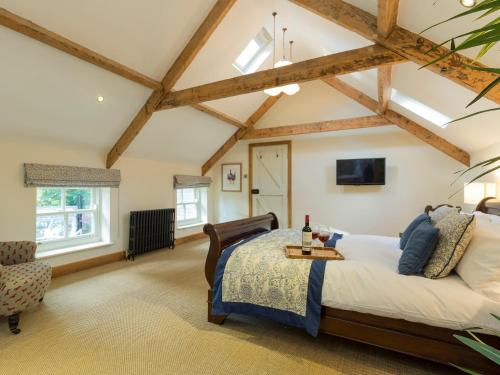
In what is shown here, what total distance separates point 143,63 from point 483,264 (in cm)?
407

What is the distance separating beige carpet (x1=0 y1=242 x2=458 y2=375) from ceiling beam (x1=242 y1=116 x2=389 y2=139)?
390 centimetres

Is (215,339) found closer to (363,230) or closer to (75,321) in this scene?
(75,321)

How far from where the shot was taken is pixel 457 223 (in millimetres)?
2021

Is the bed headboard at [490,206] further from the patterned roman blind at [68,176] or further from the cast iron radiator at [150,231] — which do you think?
the patterned roman blind at [68,176]

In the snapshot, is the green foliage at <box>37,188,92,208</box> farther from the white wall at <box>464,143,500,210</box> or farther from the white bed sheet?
the white wall at <box>464,143,500,210</box>

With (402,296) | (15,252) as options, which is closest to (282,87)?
(402,296)

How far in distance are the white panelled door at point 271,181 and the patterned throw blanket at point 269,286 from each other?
3778 millimetres

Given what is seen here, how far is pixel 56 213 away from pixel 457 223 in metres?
4.86

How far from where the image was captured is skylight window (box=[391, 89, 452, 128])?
12.3 ft

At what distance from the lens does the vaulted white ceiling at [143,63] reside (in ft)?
8.57

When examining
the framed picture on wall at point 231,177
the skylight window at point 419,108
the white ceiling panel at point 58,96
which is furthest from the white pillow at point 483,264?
the framed picture on wall at point 231,177

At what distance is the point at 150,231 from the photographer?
503 centimetres

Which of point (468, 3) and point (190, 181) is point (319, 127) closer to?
point (190, 181)

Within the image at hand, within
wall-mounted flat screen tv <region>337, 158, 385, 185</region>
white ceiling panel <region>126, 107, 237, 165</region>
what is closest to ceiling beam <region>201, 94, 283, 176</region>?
white ceiling panel <region>126, 107, 237, 165</region>
